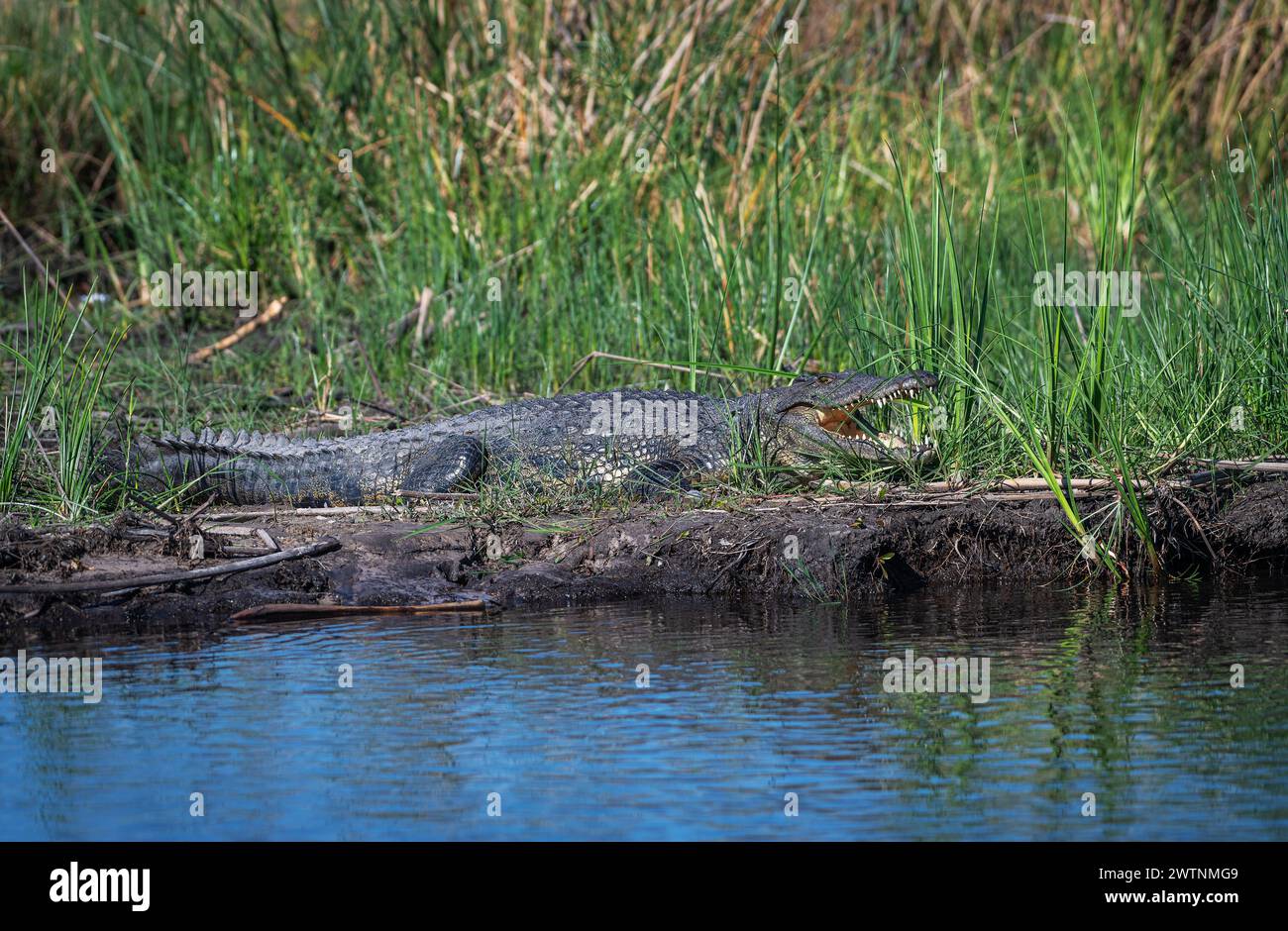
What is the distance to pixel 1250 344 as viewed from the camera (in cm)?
548

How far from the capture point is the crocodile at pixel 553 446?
6.00 metres

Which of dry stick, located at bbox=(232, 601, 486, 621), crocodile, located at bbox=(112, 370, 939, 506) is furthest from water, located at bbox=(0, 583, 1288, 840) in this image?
crocodile, located at bbox=(112, 370, 939, 506)

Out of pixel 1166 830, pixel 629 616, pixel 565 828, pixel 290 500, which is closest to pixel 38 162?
pixel 290 500

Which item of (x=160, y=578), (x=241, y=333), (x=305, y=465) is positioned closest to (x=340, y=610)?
(x=160, y=578)

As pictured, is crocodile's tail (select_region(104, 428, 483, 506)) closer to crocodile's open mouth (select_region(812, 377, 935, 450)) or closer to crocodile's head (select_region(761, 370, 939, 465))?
crocodile's head (select_region(761, 370, 939, 465))

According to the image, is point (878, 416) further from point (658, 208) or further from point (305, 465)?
point (658, 208)

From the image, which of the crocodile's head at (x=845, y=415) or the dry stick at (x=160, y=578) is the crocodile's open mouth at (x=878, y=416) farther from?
the dry stick at (x=160, y=578)

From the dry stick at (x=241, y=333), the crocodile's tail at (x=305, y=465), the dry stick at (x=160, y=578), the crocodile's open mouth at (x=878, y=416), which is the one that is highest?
the dry stick at (x=241, y=333)

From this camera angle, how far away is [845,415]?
6.29 meters

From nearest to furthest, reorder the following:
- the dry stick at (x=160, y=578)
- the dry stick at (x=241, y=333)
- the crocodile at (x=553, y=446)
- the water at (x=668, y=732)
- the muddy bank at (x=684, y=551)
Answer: the water at (x=668, y=732), the dry stick at (x=160, y=578), the muddy bank at (x=684, y=551), the crocodile at (x=553, y=446), the dry stick at (x=241, y=333)

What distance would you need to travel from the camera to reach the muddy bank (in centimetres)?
493

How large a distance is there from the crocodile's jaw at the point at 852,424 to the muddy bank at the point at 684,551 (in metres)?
0.37

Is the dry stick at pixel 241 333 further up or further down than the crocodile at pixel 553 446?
further up

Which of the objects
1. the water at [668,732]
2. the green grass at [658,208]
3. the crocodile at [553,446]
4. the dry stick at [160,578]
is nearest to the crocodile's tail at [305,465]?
the crocodile at [553,446]
